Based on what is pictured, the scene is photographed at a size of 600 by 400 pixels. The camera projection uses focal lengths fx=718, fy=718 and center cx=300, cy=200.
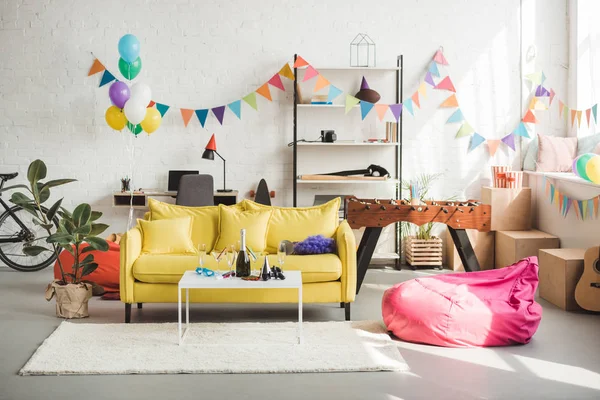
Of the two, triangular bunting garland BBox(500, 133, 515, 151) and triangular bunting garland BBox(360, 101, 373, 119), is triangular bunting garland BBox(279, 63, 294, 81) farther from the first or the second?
triangular bunting garland BBox(500, 133, 515, 151)

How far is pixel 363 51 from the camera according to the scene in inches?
282

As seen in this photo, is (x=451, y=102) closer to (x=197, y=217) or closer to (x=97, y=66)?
(x=197, y=217)

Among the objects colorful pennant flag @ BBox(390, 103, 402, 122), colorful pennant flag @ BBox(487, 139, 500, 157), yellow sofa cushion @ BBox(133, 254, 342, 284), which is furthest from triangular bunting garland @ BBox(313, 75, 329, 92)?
yellow sofa cushion @ BBox(133, 254, 342, 284)

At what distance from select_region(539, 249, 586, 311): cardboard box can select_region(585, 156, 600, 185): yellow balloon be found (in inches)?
23.7

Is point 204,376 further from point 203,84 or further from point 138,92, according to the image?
point 203,84

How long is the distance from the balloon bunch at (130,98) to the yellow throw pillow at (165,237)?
1.35 metres

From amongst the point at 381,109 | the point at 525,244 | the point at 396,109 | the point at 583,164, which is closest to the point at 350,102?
the point at 381,109

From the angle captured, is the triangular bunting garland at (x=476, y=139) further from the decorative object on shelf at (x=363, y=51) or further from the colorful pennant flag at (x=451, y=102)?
the decorative object on shelf at (x=363, y=51)

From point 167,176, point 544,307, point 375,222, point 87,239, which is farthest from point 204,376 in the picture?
point 167,176

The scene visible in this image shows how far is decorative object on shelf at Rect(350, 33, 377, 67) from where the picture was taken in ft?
23.4

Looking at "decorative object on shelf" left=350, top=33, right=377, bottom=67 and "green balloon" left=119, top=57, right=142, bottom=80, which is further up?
"decorative object on shelf" left=350, top=33, right=377, bottom=67

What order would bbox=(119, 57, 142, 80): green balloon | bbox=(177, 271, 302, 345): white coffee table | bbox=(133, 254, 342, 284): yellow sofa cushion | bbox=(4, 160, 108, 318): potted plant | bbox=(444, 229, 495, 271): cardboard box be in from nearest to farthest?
bbox=(177, 271, 302, 345): white coffee table, bbox=(133, 254, 342, 284): yellow sofa cushion, bbox=(4, 160, 108, 318): potted plant, bbox=(119, 57, 142, 80): green balloon, bbox=(444, 229, 495, 271): cardboard box

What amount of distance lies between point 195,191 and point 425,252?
233cm

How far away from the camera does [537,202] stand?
22.6 feet
